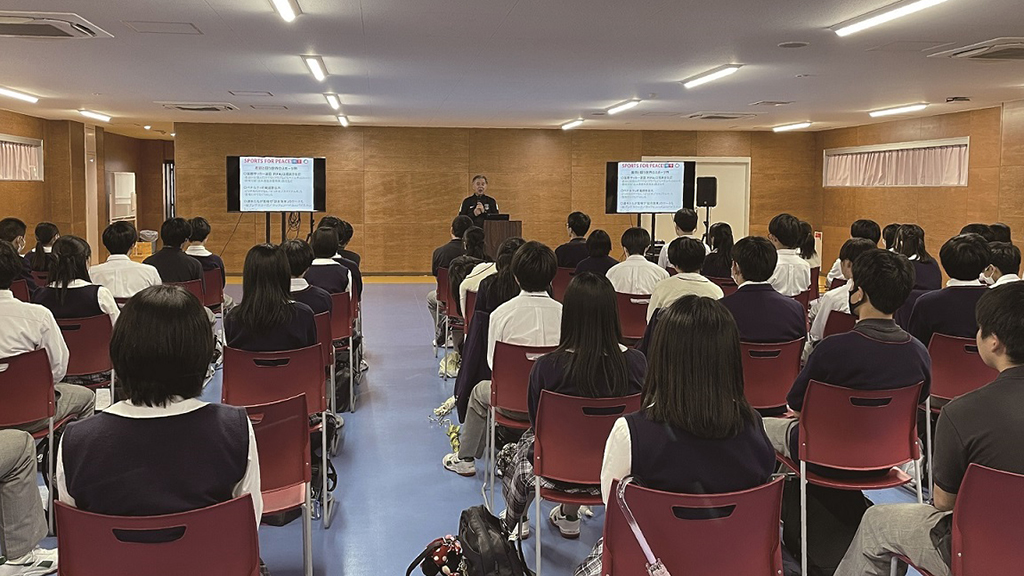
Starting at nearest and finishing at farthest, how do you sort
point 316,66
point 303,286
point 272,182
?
point 303,286, point 316,66, point 272,182

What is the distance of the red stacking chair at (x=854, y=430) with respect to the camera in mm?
3162

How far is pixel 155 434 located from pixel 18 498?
1666 millimetres

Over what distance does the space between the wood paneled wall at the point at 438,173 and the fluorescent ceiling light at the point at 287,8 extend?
31.3 feet

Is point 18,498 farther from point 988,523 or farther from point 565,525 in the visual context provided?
point 988,523

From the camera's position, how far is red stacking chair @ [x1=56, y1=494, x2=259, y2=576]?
1.94 m

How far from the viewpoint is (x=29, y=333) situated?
3834 millimetres

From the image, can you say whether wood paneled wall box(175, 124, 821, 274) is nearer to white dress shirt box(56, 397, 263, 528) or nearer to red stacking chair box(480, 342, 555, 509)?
red stacking chair box(480, 342, 555, 509)

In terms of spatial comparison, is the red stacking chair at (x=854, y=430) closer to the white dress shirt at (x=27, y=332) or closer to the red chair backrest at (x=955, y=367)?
the red chair backrest at (x=955, y=367)

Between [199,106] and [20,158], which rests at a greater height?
[199,106]

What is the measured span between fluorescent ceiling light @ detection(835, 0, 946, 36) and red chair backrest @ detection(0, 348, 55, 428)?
5056mm

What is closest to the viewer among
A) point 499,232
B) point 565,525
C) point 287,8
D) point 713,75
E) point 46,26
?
point 565,525

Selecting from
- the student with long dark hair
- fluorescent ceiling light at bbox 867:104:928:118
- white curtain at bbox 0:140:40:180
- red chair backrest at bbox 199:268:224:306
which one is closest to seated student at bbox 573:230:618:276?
red chair backrest at bbox 199:268:224:306

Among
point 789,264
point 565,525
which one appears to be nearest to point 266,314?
point 565,525

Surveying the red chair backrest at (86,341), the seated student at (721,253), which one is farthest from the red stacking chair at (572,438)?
the seated student at (721,253)
